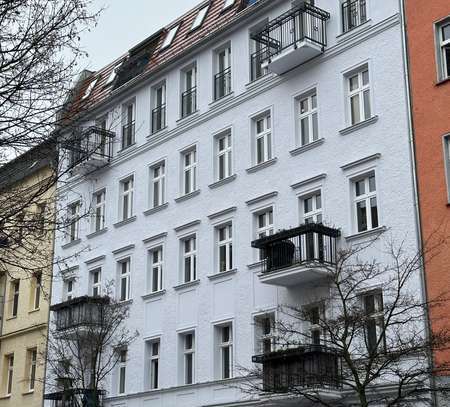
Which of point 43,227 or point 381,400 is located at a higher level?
point 43,227

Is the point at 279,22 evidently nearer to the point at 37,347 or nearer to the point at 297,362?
the point at 297,362

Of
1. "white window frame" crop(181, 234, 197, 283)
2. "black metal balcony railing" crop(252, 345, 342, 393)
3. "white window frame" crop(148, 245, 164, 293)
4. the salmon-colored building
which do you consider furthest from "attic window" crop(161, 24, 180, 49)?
"black metal balcony railing" crop(252, 345, 342, 393)

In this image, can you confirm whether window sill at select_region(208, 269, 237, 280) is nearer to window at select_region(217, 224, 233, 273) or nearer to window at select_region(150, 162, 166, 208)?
window at select_region(217, 224, 233, 273)

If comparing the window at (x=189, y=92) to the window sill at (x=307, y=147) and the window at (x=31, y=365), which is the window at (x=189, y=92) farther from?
the window at (x=31, y=365)

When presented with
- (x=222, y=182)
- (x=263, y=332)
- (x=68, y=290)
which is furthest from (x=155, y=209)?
(x=263, y=332)

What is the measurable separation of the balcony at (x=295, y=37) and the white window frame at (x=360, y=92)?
1390 millimetres

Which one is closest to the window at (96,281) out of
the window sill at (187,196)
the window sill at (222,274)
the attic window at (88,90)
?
the window sill at (187,196)

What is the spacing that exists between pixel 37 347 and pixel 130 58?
40.3 ft

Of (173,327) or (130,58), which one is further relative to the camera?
(130,58)

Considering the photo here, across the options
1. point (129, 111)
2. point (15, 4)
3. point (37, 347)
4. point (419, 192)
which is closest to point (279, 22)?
point (419, 192)

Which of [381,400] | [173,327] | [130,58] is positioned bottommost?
[381,400]

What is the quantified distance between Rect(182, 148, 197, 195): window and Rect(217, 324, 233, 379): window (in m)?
5.19

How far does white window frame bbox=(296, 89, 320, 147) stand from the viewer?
25.3m

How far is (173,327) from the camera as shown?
92.9 feet
